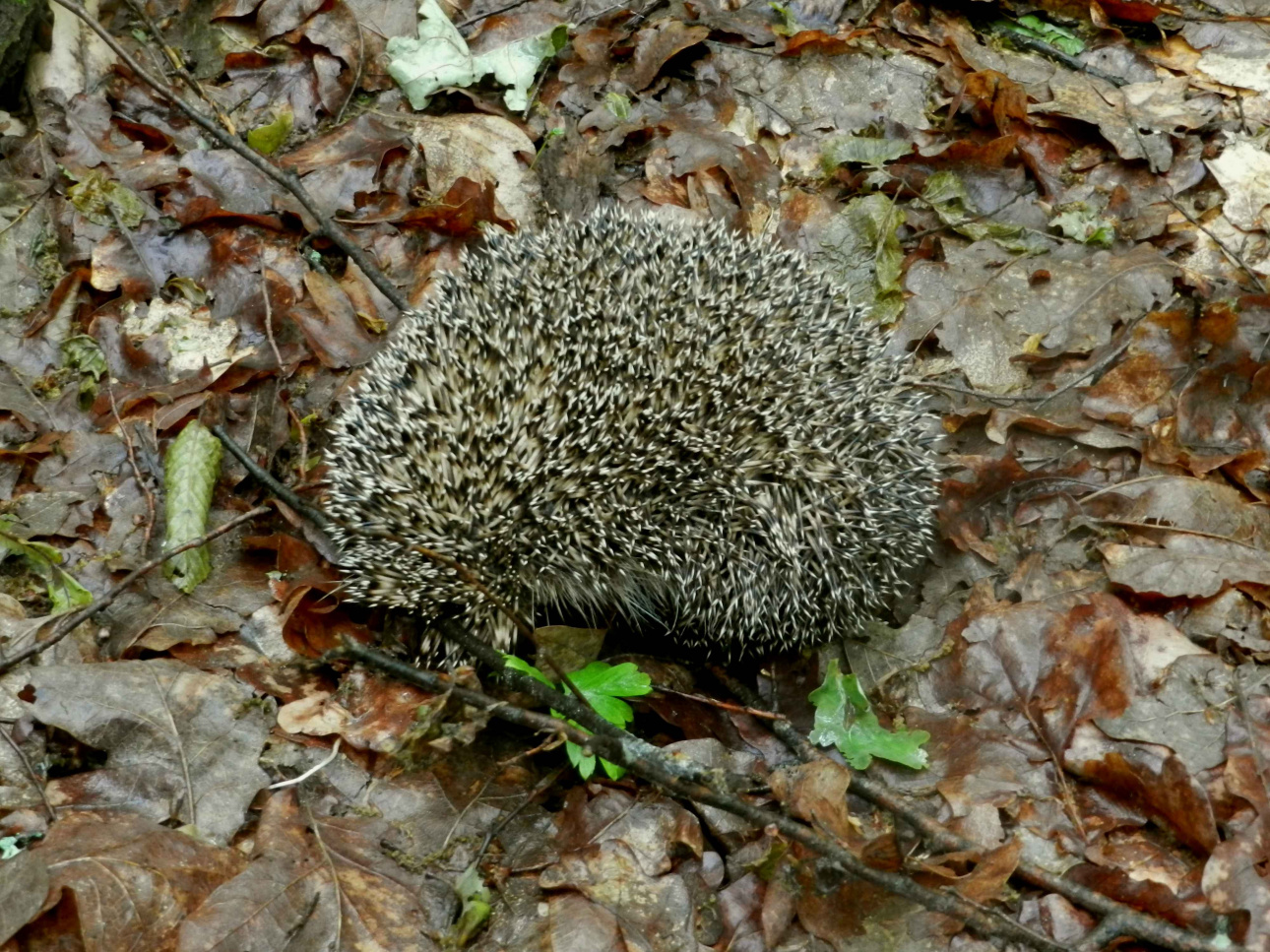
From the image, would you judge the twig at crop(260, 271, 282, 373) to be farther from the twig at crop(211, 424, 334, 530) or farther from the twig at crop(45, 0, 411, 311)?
the twig at crop(211, 424, 334, 530)

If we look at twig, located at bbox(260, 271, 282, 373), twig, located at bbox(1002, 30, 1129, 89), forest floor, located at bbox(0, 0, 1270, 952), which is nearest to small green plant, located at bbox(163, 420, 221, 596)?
forest floor, located at bbox(0, 0, 1270, 952)

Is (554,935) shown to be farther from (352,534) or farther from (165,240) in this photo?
(165,240)

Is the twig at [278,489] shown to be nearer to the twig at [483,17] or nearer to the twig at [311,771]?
the twig at [311,771]

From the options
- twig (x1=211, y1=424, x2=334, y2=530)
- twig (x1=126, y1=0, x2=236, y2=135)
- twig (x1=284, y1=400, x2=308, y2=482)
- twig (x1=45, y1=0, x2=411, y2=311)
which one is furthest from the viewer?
twig (x1=126, y1=0, x2=236, y2=135)

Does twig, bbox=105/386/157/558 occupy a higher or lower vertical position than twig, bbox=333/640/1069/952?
higher

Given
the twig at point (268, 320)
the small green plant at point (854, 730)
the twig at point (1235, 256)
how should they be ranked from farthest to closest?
1. the twig at point (1235, 256)
2. the twig at point (268, 320)
3. the small green plant at point (854, 730)

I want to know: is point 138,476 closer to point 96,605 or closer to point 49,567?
point 49,567

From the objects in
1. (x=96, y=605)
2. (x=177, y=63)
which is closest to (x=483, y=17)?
(x=177, y=63)

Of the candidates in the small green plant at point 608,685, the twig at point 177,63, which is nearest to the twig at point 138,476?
the small green plant at point 608,685
